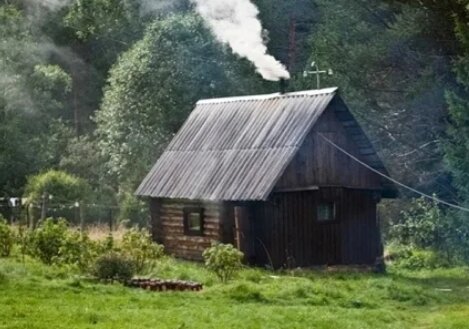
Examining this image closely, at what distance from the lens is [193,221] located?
96.5 feet

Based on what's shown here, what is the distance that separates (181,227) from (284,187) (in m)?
4.28

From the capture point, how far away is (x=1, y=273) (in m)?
21.0

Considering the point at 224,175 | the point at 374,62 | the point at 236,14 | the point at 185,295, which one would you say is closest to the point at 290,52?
the point at 374,62

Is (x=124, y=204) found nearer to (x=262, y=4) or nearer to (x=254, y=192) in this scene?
(x=262, y=4)

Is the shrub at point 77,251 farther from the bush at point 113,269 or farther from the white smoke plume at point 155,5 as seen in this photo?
the white smoke plume at point 155,5

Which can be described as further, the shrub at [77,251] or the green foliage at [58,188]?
the green foliage at [58,188]

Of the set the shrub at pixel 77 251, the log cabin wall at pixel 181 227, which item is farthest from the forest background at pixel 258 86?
the shrub at pixel 77 251

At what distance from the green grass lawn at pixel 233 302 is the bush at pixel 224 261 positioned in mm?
261

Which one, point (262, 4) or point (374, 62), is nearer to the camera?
point (374, 62)

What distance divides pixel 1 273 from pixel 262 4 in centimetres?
2502

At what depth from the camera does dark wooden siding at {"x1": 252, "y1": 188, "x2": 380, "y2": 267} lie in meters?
26.9

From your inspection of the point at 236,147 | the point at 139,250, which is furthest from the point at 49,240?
the point at 236,147

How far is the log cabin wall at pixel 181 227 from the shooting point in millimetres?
28328

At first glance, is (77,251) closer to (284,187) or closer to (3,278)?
(3,278)
